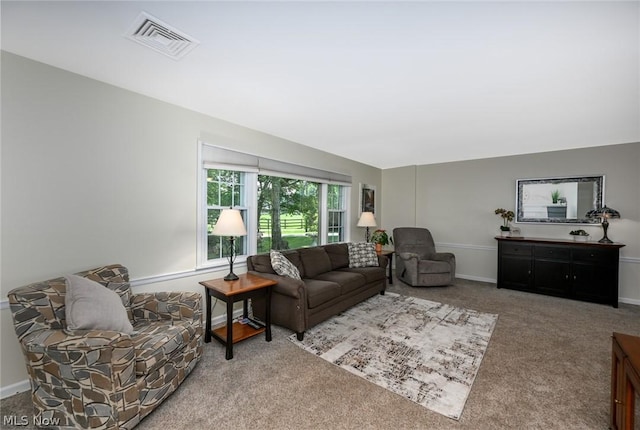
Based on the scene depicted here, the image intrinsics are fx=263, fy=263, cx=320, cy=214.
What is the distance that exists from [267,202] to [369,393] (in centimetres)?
266

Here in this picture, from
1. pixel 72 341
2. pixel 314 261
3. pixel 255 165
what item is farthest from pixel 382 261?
pixel 72 341

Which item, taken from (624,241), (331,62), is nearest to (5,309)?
(331,62)

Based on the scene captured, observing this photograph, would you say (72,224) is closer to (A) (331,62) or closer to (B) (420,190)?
(A) (331,62)

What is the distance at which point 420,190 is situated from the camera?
5.88 metres

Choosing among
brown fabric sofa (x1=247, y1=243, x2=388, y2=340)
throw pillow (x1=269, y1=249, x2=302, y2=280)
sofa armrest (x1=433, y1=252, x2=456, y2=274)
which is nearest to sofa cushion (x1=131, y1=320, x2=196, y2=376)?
brown fabric sofa (x1=247, y1=243, x2=388, y2=340)

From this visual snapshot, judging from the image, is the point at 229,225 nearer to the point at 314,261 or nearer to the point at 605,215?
the point at 314,261

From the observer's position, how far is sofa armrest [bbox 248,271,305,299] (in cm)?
273

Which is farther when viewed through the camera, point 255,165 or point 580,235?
point 580,235

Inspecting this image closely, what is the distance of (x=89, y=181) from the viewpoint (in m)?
2.21

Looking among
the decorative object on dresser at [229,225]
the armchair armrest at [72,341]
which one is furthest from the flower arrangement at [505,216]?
the armchair armrest at [72,341]

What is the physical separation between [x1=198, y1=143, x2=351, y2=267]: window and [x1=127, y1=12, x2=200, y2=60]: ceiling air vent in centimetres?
121

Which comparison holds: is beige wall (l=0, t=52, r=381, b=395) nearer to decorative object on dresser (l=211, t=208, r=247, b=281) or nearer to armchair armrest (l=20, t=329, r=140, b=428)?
decorative object on dresser (l=211, t=208, r=247, b=281)

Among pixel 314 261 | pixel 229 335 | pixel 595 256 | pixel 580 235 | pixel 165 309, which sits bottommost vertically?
pixel 229 335

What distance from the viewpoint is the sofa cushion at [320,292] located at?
286 cm
